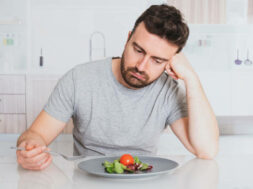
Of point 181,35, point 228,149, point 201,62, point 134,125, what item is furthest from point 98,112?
point 201,62

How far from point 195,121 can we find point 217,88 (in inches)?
123

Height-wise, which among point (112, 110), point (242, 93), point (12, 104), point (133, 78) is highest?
point (133, 78)

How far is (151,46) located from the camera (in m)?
1.51

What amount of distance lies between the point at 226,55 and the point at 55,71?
1913 mm

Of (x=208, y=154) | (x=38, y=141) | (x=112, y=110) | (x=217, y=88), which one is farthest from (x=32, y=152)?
(x=217, y=88)

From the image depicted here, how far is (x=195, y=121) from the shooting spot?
5.08ft

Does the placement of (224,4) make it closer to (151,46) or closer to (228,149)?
(228,149)

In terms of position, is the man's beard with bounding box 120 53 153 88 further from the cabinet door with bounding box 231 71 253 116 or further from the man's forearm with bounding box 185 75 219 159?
the cabinet door with bounding box 231 71 253 116

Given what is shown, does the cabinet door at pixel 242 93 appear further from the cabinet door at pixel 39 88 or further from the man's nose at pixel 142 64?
the man's nose at pixel 142 64

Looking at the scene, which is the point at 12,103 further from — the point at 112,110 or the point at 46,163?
the point at 46,163

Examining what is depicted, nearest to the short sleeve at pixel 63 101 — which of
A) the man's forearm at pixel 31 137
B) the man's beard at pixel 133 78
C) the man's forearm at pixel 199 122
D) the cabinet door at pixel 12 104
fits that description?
the man's forearm at pixel 31 137

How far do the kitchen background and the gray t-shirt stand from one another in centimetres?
278

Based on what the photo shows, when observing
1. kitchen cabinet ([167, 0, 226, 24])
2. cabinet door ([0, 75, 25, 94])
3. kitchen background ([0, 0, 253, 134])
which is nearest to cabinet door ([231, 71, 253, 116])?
kitchen background ([0, 0, 253, 134])

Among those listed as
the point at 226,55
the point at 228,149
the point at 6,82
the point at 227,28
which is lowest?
the point at 228,149
